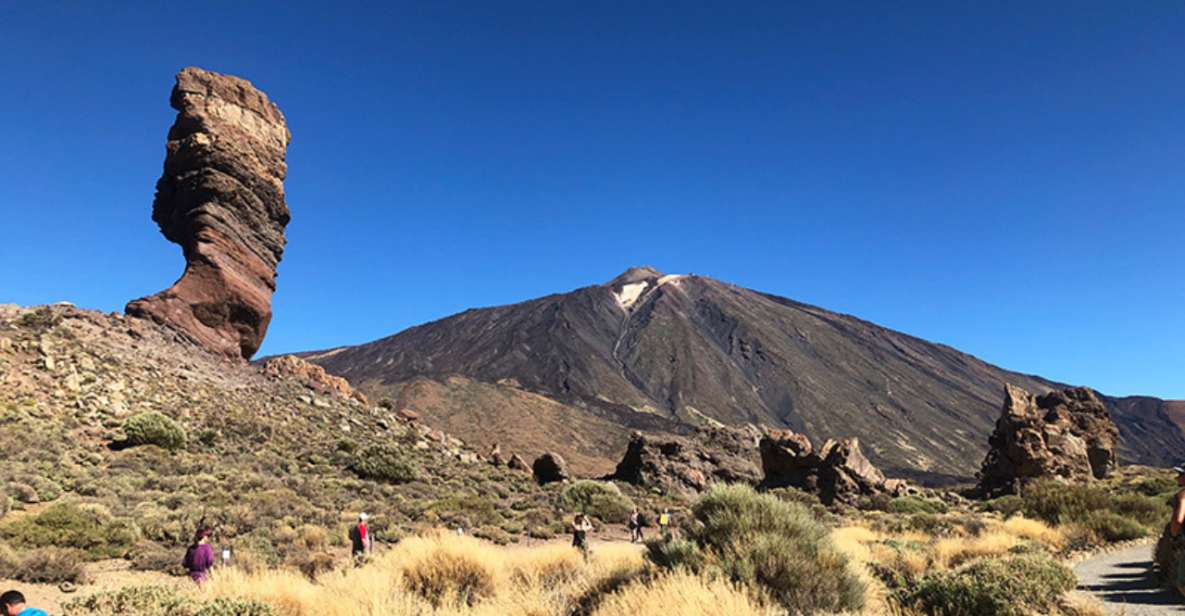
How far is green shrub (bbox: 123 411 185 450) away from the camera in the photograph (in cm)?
2050

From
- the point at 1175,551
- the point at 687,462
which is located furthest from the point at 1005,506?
the point at 1175,551

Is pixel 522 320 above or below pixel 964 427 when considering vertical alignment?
above

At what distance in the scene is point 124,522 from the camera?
504 inches

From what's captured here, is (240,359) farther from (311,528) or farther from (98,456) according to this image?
(311,528)

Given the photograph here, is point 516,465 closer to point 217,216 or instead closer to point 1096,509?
point 217,216

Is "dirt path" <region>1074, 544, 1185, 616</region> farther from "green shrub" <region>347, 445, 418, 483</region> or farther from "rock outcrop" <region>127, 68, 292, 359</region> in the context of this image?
"rock outcrop" <region>127, 68, 292, 359</region>

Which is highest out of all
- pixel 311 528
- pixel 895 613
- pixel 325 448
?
pixel 325 448

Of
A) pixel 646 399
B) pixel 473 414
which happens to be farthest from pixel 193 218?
pixel 646 399

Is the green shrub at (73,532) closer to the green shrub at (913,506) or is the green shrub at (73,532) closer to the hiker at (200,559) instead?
the hiker at (200,559)

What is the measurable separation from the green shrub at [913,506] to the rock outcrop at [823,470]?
176 centimetres

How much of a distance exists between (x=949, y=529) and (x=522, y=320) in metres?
145

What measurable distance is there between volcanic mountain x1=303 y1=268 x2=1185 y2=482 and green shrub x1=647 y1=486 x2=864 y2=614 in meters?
47.3

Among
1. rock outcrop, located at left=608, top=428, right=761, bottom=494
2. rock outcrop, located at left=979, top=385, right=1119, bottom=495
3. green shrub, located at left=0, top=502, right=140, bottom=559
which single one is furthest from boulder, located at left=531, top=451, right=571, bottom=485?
rock outcrop, located at left=979, top=385, right=1119, bottom=495

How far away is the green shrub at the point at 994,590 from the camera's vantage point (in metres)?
6.32
